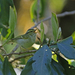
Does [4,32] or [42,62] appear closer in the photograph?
[42,62]

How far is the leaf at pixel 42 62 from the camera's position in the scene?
1.07 feet

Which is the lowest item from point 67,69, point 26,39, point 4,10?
point 67,69

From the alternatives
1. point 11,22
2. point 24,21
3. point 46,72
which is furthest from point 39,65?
point 24,21

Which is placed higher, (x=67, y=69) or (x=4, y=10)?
(x=4, y=10)

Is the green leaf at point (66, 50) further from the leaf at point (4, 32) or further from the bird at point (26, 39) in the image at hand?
the leaf at point (4, 32)

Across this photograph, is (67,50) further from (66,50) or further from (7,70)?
(7,70)

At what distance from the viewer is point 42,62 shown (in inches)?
13.4

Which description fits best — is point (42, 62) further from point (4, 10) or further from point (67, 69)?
point (4, 10)

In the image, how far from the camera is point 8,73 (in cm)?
39

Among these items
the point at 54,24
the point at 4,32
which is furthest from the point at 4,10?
the point at 54,24

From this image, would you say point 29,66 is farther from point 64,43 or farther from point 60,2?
point 60,2

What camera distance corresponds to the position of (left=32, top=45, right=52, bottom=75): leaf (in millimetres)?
327

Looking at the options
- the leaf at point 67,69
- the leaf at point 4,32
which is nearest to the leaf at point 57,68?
the leaf at point 67,69

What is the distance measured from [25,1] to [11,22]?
2.87 m
